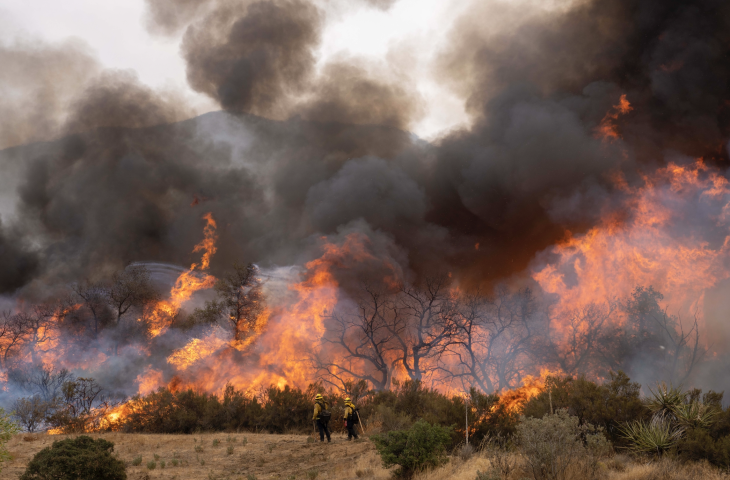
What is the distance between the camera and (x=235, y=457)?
15.8 metres

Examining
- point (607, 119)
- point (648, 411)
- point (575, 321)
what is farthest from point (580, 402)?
point (607, 119)

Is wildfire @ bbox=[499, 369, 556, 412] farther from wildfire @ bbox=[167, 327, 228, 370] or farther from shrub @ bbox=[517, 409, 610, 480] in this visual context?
wildfire @ bbox=[167, 327, 228, 370]

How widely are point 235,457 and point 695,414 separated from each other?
48.5 ft

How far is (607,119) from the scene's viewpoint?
39281 millimetres

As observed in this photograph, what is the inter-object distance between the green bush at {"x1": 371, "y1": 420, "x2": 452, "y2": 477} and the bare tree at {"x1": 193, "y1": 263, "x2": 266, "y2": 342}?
2702 cm

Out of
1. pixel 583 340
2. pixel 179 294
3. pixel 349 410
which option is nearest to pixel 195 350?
pixel 179 294

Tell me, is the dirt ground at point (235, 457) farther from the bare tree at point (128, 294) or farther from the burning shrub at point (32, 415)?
the bare tree at point (128, 294)

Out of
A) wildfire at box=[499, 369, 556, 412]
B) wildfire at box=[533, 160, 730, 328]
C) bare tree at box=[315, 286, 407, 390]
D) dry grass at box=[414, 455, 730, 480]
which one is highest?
wildfire at box=[533, 160, 730, 328]

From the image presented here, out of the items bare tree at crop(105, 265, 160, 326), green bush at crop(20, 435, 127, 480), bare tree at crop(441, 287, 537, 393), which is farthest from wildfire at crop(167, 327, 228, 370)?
green bush at crop(20, 435, 127, 480)

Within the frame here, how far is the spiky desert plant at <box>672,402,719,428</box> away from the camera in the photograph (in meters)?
12.1

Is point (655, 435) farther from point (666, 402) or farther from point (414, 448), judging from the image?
point (414, 448)

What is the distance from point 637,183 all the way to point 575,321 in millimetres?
12938

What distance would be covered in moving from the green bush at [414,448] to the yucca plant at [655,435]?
18.6ft

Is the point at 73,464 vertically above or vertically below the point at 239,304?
below
